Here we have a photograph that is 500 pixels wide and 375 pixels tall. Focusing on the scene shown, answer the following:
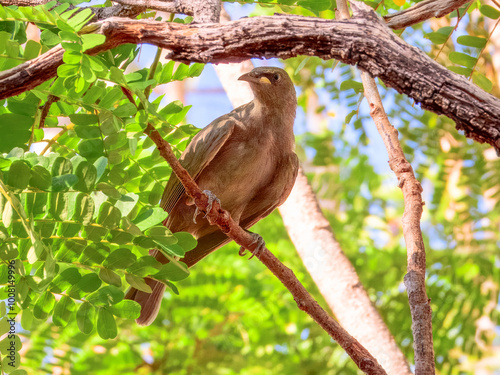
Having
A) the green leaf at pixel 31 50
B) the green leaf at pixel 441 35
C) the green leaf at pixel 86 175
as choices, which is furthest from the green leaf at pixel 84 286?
the green leaf at pixel 441 35

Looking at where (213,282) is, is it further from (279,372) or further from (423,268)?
(423,268)

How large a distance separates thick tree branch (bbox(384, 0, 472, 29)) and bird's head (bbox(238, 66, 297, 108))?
123 cm

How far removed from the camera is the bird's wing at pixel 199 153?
274 centimetres

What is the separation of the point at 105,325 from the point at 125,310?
0.29ft

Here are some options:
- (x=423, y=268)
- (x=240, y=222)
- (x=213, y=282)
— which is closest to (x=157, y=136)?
(x=423, y=268)

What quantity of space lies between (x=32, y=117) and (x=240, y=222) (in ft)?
5.36

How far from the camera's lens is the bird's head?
330 cm

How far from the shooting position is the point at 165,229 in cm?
192

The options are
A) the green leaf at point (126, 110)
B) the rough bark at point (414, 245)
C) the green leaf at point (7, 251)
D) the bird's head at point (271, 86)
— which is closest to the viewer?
the green leaf at point (7, 251)

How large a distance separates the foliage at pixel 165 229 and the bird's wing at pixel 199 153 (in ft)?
0.44

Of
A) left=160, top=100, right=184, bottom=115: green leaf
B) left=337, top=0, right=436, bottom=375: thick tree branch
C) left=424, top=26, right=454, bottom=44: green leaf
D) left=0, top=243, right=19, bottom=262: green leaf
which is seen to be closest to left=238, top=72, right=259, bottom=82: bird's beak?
left=337, top=0, right=436, bottom=375: thick tree branch

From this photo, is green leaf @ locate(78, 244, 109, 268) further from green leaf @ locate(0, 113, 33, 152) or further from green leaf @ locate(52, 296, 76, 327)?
green leaf @ locate(0, 113, 33, 152)

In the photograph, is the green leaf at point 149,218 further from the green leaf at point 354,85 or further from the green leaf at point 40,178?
the green leaf at point 354,85

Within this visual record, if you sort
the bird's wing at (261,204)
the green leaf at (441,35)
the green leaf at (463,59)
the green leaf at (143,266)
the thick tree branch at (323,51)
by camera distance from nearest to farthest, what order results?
the thick tree branch at (323,51)
the green leaf at (143,266)
the green leaf at (463,59)
the green leaf at (441,35)
the bird's wing at (261,204)
